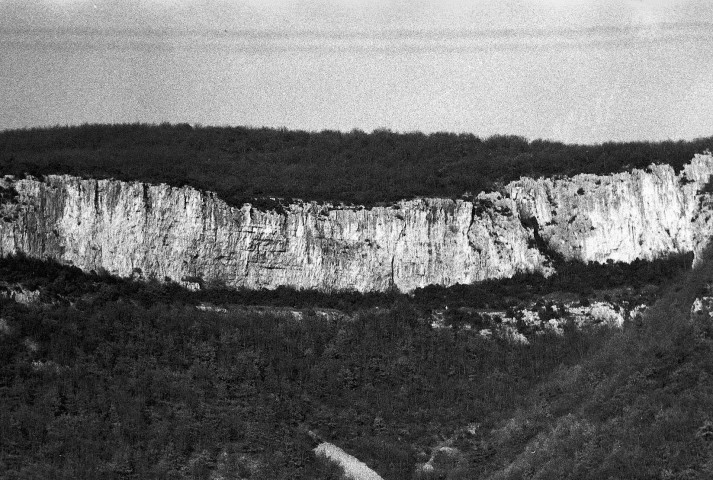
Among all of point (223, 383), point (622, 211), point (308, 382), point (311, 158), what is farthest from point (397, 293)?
point (311, 158)

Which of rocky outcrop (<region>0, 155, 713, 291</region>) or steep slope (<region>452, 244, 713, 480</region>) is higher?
rocky outcrop (<region>0, 155, 713, 291</region>)

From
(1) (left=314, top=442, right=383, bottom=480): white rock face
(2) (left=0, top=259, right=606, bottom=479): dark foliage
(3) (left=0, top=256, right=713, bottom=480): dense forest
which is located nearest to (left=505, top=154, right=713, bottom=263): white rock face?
(3) (left=0, top=256, right=713, bottom=480): dense forest

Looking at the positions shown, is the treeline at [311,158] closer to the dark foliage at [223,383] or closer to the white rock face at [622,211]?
the white rock face at [622,211]

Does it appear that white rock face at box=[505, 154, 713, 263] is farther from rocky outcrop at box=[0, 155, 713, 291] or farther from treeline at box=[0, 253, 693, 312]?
treeline at box=[0, 253, 693, 312]

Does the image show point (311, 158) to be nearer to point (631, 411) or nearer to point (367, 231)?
point (367, 231)

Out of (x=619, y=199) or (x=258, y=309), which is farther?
(x=619, y=199)

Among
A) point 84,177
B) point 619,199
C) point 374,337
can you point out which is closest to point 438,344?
point 374,337

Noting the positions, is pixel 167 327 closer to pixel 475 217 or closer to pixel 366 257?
pixel 366 257

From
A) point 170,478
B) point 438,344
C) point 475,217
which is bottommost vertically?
point 170,478
